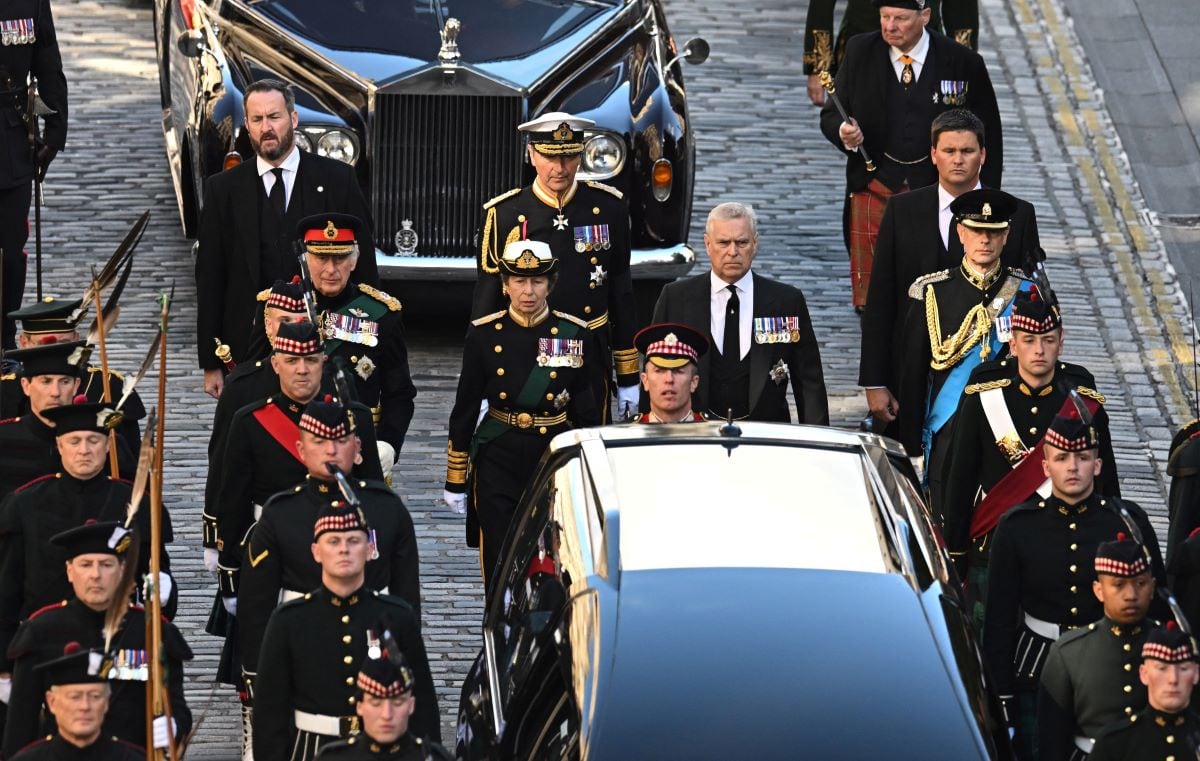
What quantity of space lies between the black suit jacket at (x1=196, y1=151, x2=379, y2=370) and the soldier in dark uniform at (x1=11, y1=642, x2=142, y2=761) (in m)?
3.55

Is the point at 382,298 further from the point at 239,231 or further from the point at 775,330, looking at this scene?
the point at 775,330

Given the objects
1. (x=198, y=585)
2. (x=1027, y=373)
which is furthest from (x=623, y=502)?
(x=198, y=585)

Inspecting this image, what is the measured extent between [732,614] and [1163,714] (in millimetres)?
1525

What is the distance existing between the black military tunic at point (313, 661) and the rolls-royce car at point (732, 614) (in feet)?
1.20

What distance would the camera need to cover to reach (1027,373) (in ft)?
30.9

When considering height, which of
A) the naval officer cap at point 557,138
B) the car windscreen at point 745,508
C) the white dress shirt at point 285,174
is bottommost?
the car windscreen at point 745,508

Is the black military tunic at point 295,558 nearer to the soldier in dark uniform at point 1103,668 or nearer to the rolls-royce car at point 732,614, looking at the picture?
the rolls-royce car at point 732,614

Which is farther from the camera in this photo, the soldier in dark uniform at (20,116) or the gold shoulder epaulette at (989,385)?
the soldier in dark uniform at (20,116)

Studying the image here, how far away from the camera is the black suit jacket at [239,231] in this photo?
11102 mm

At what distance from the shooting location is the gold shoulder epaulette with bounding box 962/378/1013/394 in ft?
31.2

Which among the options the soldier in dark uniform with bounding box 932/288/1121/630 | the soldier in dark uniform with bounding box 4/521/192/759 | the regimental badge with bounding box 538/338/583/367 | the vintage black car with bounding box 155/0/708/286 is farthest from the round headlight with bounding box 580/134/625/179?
the soldier in dark uniform with bounding box 4/521/192/759

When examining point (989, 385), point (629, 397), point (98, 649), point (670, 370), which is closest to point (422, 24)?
point (629, 397)

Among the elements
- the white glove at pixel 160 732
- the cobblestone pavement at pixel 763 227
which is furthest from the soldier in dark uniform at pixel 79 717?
the cobblestone pavement at pixel 763 227

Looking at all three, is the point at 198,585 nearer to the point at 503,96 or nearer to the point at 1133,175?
the point at 503,96
